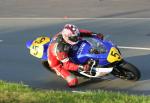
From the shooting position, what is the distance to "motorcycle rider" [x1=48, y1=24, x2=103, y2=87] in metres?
10.4

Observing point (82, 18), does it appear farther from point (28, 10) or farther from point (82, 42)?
point (82, 42)

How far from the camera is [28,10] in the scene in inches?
867

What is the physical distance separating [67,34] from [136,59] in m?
2.43

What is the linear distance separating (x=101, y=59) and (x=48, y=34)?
5.86 metres

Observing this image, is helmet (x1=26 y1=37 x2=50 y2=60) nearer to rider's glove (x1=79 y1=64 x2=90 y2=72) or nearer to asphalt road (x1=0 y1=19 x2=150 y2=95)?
asphalt road (x1=0 y1=19 x2=150 y2=95)

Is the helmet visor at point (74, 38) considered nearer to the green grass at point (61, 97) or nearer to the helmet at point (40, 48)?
the helmet at point (40, 48)

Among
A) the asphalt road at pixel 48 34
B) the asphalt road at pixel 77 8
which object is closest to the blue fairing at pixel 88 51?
the asphalt road at pixel 48 34

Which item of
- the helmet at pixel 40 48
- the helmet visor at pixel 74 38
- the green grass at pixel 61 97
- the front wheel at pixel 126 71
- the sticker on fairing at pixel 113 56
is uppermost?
the helmet visor at pixel 74 38

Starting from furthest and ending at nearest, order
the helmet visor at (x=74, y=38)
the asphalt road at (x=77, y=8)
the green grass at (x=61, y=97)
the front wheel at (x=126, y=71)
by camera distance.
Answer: the asphalt road at (x=77, y=8) → the helmet visor at (x=74, y=38) → the front wheel at (x=126, y=71) → the green grass at (x=61, y=97)

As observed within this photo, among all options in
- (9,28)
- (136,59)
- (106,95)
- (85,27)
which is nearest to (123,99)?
(106,95)

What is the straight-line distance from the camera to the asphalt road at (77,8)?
19.7 m

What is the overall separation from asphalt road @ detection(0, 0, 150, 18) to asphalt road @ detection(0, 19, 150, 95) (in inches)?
53.2

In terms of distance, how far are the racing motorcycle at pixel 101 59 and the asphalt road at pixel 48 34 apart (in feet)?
0.66

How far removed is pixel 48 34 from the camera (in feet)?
52.5
